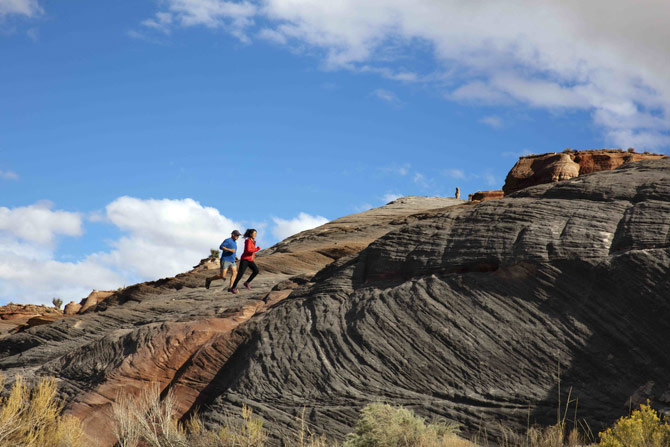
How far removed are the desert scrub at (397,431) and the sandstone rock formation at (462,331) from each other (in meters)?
0.59

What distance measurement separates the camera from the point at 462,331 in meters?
12.9

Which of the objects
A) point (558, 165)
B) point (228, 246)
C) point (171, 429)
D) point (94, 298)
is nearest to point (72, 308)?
point (94, 298)

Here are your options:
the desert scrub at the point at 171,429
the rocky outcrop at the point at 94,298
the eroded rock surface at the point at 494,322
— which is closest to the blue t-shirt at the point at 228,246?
the eroded rock surface at the point at 494,322

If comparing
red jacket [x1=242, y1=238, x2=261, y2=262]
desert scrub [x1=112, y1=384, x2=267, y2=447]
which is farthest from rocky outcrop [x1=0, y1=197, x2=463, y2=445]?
red jacket [x1=242, y1=238, x2=261, y2=262]

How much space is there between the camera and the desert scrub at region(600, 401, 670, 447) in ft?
28.6

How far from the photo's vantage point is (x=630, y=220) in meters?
12.4

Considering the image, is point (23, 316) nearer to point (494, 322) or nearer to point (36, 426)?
point (36, 426)

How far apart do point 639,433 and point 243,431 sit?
710 cm

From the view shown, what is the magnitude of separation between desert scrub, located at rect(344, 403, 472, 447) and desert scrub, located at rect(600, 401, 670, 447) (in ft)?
9.69

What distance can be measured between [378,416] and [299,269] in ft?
41.6

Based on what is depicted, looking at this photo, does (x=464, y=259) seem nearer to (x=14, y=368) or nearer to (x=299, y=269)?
(x=299, y=269)

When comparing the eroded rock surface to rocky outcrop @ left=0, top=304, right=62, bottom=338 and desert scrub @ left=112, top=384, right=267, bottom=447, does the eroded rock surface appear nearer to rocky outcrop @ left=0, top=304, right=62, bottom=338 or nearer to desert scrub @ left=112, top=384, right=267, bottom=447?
desert scrub @ left=112, top=384, right=267, bottom=447

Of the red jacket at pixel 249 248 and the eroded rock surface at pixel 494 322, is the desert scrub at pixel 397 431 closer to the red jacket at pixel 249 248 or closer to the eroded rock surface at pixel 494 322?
the eroded rock surface at pixel 494 322

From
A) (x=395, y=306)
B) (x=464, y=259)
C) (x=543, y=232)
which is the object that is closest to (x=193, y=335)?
(x=395, y=306)
